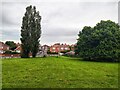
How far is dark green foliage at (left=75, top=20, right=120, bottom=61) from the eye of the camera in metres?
34.5

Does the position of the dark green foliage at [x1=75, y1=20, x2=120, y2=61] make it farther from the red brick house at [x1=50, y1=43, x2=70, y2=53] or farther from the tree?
the red brick house at [x1=50, y1=43, x2=70, y2=53]

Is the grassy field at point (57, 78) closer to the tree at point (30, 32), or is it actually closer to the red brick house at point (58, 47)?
the tree at point (30, 32)

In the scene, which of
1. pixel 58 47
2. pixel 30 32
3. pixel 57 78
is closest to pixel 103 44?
pixel 30 32

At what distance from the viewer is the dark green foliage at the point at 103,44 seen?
113ft

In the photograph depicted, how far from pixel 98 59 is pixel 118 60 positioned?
3.38 m

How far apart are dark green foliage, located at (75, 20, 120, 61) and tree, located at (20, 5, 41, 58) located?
1073 centimetres

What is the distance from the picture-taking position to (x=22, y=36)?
46.8 m

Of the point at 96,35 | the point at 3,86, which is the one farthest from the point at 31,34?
the point at 3,86

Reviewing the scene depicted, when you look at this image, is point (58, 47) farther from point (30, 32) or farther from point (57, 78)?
point (57, 78)

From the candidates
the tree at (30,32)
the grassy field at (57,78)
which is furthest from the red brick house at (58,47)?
the grassy field at (57,78)

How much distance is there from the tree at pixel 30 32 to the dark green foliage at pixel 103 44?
10733mm

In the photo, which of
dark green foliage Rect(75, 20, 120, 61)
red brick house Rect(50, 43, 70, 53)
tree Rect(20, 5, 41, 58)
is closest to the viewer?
dark green foliage Rect(75, 20, 120, 61)

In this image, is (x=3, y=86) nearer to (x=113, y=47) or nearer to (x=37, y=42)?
(x=113, y=47)

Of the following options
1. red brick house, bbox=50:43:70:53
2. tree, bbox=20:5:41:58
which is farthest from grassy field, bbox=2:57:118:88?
red brick house, bbox=50:43:70:53
